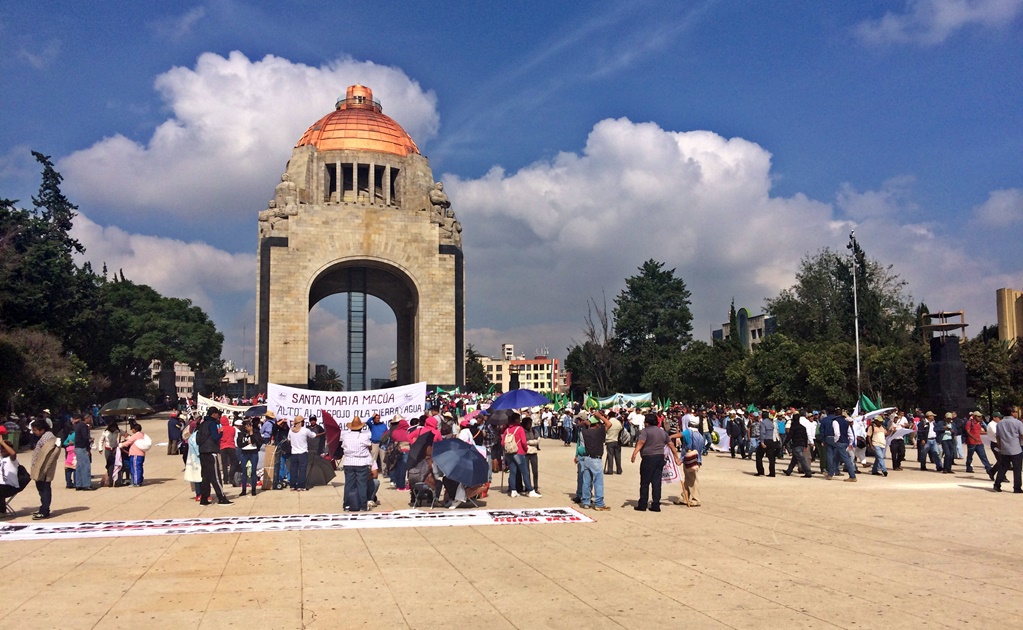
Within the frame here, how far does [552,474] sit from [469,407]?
12493mm

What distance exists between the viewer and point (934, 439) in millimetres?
16344

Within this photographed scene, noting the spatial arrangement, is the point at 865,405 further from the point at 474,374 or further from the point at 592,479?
the point at 474,374

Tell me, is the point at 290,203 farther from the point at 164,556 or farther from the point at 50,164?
the point at 164,556

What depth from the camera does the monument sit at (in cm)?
3809

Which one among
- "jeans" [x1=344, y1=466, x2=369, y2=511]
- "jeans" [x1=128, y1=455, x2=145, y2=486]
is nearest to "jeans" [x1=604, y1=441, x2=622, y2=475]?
"jeans" [x1=344, y1=466, x2=369, y2=511]

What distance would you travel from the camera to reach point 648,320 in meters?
62.5

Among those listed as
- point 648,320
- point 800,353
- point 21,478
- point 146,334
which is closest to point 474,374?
point 648,320

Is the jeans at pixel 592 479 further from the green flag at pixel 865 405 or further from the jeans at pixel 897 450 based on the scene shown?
the green flag at pixel 865 405

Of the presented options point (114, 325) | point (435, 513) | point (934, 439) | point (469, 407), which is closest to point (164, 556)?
point (435, 513)

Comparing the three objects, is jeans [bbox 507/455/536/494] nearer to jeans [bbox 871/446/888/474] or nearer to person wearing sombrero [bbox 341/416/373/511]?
person wearing sombrero [bbox 341/416/373/511]

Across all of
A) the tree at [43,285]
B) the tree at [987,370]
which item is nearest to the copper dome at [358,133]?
the tree at [43,285]

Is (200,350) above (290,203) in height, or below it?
below

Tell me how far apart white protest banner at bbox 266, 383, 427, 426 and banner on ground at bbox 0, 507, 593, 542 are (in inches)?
196

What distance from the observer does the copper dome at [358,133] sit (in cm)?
4303
